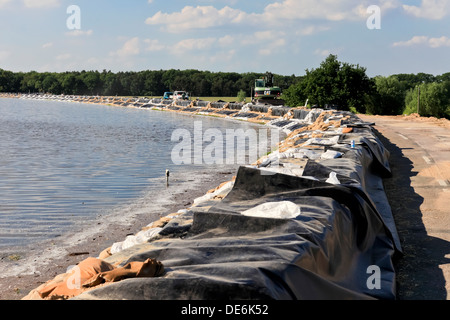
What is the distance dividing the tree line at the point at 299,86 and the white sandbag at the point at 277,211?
130 ft

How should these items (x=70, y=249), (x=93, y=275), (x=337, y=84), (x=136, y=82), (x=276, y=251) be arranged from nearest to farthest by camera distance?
(x=276, y=251) < (x=93, y=275) < (x=70, y=249) < (x=337, y=84) < (x=136, y=82)

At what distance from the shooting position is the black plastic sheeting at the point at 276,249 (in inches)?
158

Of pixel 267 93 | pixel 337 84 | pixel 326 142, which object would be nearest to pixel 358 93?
pixel 337 84

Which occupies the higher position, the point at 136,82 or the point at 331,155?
the point at 136,82

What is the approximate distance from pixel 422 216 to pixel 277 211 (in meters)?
4.44

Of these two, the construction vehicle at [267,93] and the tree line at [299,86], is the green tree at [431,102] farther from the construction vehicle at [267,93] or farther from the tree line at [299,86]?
the construction vehicle at [267,93]

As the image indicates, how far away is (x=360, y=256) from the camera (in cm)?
691

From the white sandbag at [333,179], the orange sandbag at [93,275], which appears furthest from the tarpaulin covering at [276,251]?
the white sandbag at [333,179]

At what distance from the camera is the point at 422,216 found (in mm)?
9672

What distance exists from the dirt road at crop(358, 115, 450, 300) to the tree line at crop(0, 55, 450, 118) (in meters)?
26.3

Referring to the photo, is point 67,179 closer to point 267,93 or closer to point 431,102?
point 431,102

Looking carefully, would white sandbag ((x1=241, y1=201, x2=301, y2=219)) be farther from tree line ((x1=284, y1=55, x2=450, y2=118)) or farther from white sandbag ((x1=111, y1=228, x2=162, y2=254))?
tree line ((x1=284, y1=55, x2=450, y2=118))
